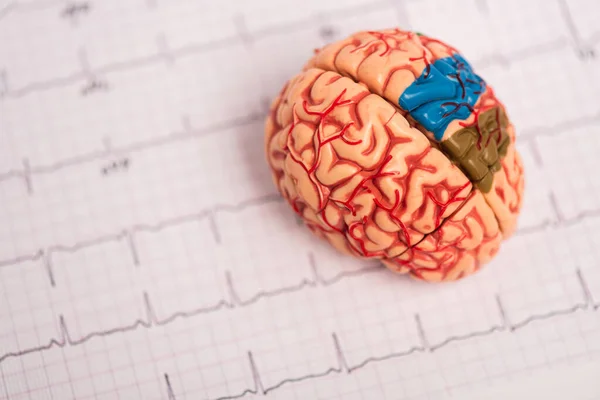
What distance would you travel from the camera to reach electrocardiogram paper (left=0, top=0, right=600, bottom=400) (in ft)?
7.00

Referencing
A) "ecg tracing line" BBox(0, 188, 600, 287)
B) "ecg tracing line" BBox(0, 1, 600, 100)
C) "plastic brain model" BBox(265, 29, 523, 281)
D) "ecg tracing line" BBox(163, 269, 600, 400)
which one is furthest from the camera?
"ecg tracing line" BBox(0, 1, 600, 100)

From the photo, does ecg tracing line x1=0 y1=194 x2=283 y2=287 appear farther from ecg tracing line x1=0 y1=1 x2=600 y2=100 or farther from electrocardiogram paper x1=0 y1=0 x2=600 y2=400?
ecg tracing line x1=0 y1=1 x2=600 y2=100

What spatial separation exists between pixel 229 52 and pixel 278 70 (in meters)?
0.22

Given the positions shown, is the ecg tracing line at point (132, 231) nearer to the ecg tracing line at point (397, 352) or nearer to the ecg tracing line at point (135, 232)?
the ecg tracing line at point (135, 232)

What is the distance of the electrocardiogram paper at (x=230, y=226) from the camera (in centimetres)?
213

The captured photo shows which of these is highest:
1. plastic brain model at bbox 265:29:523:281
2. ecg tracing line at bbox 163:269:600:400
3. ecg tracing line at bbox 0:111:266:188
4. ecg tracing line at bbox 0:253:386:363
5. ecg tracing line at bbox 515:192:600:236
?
ecg tracing line at bbox 0:111:266:188

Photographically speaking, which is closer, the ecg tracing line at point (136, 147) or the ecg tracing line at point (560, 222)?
the ecg tracing line at point (560, 222)

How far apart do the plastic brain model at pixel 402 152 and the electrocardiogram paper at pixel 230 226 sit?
39 centimetres

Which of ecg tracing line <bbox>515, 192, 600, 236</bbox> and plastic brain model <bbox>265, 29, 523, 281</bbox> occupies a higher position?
plastic brain model <bbox>265, 29, 523, 281</bbox>

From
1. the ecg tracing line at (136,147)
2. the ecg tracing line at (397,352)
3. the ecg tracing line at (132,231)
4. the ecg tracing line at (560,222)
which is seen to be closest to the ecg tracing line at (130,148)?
the ecg tracing line at (136,147)

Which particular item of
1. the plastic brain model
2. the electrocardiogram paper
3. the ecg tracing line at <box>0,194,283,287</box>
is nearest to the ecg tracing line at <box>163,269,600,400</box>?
the electrocardiogram paper

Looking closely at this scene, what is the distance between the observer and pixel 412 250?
180 cm

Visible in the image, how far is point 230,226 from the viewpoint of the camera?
2.25 metres

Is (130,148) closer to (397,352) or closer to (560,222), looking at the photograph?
(397,352)
